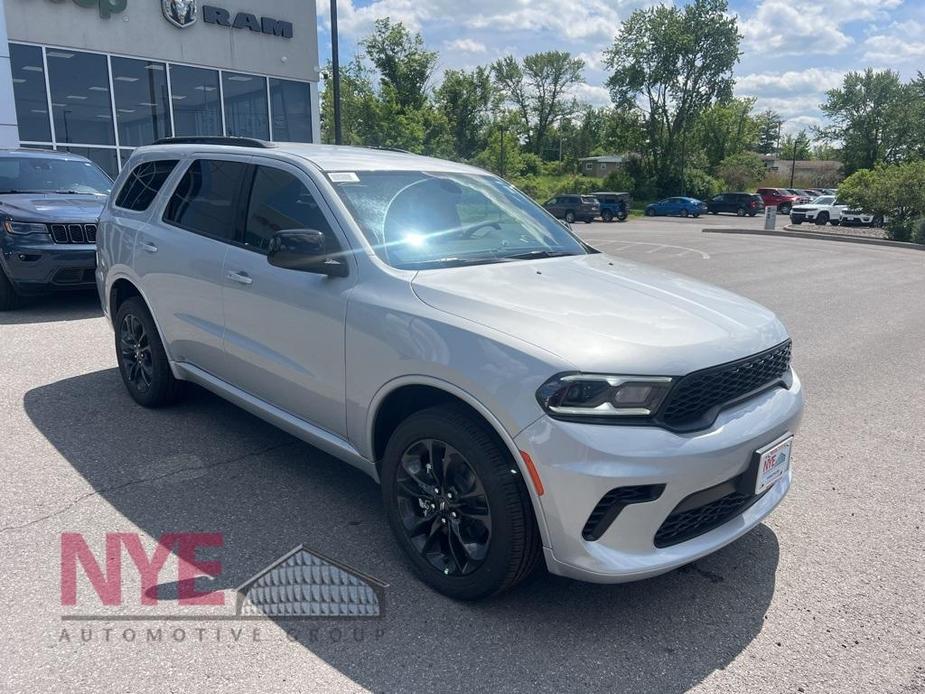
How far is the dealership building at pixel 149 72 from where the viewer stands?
17000 mm

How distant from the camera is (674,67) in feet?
194

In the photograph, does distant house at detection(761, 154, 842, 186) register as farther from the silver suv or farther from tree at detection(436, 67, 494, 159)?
the silver suv

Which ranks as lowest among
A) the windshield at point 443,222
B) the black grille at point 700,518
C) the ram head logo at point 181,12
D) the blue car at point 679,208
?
the blue car at point 679,208

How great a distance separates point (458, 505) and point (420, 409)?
1.60 ft

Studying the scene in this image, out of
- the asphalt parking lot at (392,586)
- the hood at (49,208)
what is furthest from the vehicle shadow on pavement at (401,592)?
the hood at (49,208)

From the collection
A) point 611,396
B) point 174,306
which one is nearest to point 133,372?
point 174,306

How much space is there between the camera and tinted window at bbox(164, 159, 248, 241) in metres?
4.09

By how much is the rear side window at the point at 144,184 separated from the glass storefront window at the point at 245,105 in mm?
16502

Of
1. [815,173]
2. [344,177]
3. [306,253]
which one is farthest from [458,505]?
[815,173]

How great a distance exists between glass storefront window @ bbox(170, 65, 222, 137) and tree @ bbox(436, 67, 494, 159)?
4623cm

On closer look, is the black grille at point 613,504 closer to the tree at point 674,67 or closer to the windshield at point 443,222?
the windshield at point 443,222

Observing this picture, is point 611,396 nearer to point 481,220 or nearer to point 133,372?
point 481,220

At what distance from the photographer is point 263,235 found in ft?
12.5

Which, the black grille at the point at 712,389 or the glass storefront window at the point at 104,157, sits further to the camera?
the glass storefront window at the point at 104,157
